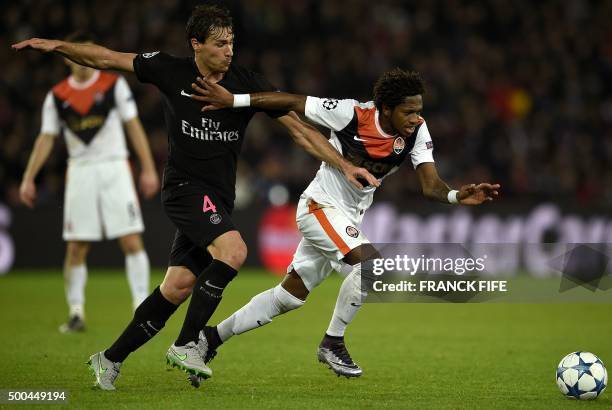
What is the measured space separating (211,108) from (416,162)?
149 cm

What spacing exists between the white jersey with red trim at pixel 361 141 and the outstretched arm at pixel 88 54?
1.20 m

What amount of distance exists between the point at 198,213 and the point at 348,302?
1399 millimetres

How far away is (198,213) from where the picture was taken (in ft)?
19.6

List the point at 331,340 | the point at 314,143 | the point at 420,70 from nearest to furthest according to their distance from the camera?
the point at 314,143
the point at 331,340
the point at 420,70

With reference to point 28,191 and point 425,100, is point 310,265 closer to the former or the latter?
point 28,191

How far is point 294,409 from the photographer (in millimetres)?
5441

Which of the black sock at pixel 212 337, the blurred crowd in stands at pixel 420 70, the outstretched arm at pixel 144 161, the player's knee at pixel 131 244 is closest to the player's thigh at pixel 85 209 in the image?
the player's knee at pixel 131 244

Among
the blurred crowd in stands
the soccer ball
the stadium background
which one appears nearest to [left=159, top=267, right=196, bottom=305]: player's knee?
the soccer ball

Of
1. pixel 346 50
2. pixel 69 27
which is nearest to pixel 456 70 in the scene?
pixel 346 50

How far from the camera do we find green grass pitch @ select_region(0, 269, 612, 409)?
5.84 meters

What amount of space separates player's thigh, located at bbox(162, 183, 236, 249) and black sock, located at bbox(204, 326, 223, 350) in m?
0.82

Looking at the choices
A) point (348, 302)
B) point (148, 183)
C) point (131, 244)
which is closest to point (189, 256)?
point (348, 302)

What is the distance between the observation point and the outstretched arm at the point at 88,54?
19.8 feet

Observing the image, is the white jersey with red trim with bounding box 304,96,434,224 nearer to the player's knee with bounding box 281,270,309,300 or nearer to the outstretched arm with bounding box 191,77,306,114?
the outstretched arm with bounding box 191,77,306,114
